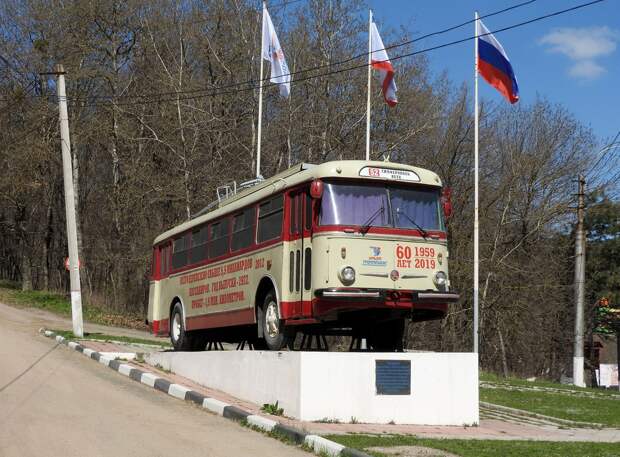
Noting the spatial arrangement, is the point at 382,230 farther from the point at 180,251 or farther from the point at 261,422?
the point at 180,251

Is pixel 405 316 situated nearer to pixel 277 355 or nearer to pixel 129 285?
pixel 277 355

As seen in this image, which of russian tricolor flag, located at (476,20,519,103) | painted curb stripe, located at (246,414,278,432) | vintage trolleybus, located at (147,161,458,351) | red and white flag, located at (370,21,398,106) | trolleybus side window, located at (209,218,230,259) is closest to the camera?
painted curb stripe, located at (246,414,278,432)

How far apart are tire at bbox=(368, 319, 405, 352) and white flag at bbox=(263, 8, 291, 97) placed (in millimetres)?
13560

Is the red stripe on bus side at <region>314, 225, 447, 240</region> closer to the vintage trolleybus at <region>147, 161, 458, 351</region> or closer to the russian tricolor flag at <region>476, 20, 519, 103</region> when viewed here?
the vintage trolleybus at <region>147, 161, 458, 351</region>

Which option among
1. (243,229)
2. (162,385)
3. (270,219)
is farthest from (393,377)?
(243,229)

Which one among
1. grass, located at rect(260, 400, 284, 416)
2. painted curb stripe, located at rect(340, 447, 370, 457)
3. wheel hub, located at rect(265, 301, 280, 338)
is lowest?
grass, located at rect(260, 400, 284, 416)

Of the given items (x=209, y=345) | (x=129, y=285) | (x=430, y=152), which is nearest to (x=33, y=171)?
(x=129, y=285)

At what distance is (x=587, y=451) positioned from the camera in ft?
33.1

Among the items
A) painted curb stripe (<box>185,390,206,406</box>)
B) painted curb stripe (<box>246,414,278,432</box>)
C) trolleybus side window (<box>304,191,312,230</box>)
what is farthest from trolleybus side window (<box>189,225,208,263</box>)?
painted curb stripe (<box>246,414,278,432</box>)

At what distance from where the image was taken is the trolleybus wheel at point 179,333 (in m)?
19.0

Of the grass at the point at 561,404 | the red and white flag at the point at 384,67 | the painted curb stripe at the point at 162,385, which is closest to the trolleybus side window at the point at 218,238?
the painted curb stripe at the point at 162,385

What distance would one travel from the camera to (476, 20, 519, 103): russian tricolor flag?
23625mm

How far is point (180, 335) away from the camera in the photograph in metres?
19.2

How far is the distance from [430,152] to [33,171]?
1740 cm
